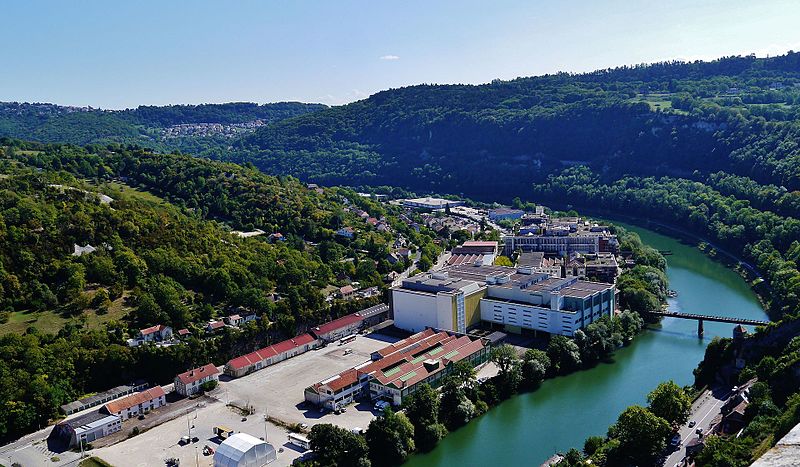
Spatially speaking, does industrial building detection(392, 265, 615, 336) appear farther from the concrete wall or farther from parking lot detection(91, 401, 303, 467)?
parking lot detection(91, 401, 303, 467)

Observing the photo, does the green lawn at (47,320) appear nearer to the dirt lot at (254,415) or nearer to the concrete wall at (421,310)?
the dirt lot at (254,415)

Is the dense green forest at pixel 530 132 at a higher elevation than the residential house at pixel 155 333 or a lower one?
higher

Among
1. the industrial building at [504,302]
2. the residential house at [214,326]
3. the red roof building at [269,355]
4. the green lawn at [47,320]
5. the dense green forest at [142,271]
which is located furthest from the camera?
the residential house at [214,326]

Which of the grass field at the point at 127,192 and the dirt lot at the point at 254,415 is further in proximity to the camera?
the grass field at the point at 127,192

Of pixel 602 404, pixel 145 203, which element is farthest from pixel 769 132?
pixel 145 203

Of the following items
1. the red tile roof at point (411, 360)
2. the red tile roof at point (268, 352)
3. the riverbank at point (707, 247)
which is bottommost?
the riverbank at point (707, 247)

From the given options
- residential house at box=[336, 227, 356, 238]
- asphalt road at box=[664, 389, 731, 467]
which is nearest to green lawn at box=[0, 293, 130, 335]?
residential house at box=[336, 227, 356, 238]

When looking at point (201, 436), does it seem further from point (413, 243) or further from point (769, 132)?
point (769, 132)

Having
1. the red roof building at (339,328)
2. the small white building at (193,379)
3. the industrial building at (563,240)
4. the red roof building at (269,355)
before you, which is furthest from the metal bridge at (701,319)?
the small white building at (193,379)
